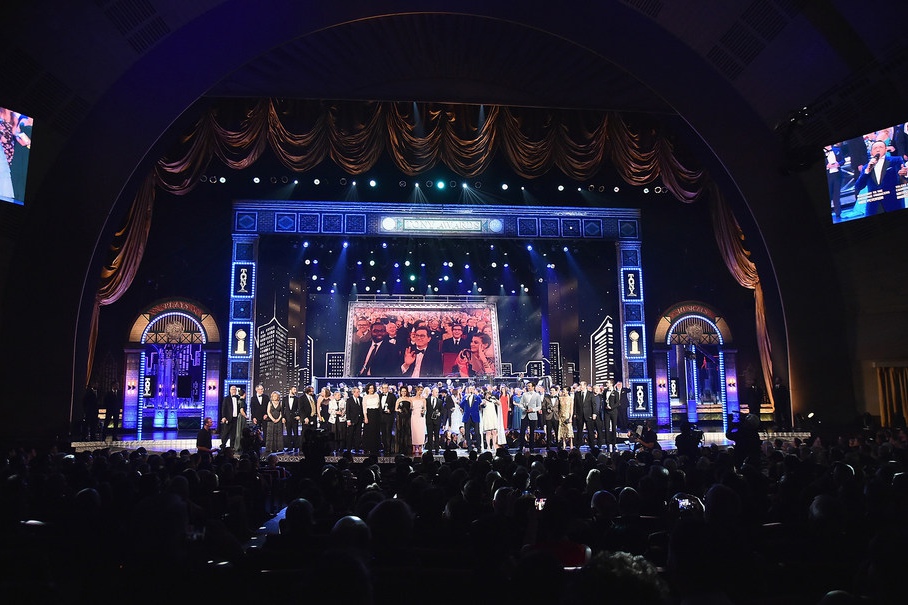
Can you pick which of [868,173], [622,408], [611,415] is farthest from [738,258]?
[611,415]

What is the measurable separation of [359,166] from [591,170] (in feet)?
21.3

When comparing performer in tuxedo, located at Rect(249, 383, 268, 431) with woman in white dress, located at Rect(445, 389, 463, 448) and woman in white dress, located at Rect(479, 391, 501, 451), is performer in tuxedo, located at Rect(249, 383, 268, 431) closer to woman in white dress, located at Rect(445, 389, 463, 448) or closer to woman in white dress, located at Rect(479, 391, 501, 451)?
woman in white dress, located at Rect(445, 389, 463, 448)

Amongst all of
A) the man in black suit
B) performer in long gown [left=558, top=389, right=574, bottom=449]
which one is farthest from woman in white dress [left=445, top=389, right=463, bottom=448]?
performer in long gown [left=558, top=389, right=574, bottom=449]

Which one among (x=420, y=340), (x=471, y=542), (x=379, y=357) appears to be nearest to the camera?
(x=471, y=542)

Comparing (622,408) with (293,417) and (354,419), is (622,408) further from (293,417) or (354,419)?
(293,417)

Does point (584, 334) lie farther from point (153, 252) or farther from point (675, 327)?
point (153, 252)

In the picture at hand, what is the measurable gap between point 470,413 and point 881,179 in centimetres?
1057

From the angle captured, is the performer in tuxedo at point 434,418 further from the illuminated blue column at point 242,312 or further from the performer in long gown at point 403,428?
the illuminated blue column at point 242,312

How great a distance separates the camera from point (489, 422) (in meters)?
17.6

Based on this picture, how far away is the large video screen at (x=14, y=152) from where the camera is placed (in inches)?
469

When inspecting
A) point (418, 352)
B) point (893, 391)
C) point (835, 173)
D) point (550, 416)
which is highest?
point (835, 173)

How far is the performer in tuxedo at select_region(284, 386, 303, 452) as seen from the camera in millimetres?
16250

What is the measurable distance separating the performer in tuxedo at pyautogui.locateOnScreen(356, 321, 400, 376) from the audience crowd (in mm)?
16739

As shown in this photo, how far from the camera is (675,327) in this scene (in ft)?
71.9
